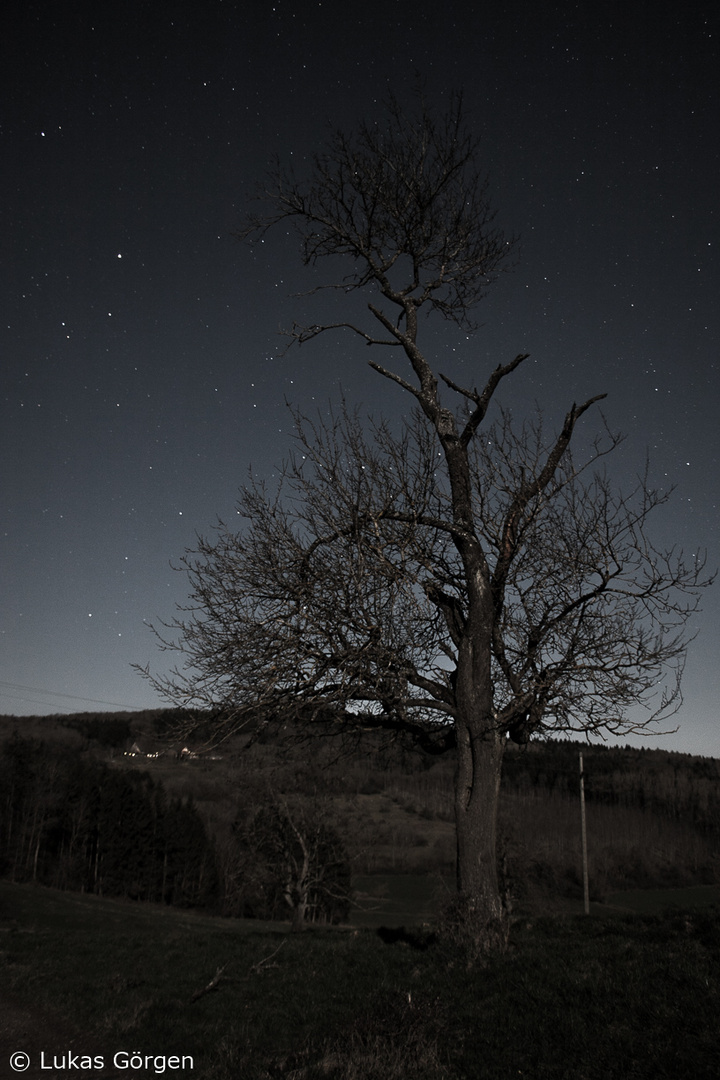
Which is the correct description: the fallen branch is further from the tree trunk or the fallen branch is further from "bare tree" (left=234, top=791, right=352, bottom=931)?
"bare tree" (left=234, top=791, right=352, bottom=931)

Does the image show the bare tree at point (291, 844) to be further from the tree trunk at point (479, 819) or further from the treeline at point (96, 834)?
the treeline at point (96, 834)

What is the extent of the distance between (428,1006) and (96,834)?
83.0 metres

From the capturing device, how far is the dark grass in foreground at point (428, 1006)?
14.2 ft

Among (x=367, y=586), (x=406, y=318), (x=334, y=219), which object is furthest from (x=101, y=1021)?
(x=334, y=219)

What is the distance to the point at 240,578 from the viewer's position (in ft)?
27.7

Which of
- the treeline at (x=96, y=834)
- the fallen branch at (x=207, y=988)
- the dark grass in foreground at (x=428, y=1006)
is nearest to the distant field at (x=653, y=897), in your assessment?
the treeline at (x=96, y=834)

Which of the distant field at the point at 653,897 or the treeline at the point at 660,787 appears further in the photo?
the treeline at the point at 660,787

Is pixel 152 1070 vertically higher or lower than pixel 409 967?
lower

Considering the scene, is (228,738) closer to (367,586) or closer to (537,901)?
(367,586)

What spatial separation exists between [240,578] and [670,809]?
347ft

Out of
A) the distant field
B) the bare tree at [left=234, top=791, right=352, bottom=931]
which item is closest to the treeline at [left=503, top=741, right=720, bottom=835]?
the distant field

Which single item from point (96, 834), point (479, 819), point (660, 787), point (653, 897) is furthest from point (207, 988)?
point (660, 787)

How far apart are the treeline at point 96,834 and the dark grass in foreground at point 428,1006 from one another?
72108 mm

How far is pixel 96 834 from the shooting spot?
7569 centimetres
